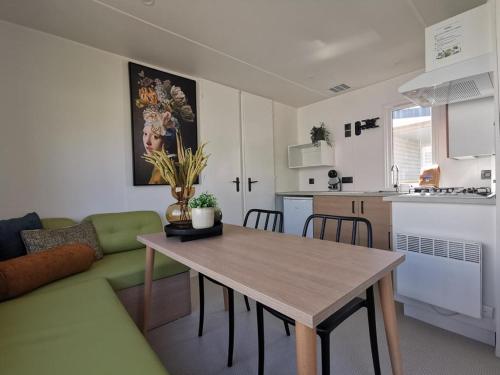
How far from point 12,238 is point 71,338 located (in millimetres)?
1223

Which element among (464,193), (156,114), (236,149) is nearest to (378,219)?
(464,193)

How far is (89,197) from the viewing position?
7.84 feet

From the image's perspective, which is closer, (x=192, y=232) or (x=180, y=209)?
(x=192, y=232)

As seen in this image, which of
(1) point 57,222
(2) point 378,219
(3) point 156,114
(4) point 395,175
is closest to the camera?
(1) point 57,222

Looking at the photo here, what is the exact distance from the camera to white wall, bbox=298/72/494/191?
2.88 m

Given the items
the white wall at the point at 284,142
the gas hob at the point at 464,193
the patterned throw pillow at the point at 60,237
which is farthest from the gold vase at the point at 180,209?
the white wall at the point at 284,142

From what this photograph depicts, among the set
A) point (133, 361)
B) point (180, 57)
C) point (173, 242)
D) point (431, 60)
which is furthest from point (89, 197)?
point (431, 60)

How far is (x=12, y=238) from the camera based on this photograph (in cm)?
168

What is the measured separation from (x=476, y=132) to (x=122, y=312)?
9.87 ft

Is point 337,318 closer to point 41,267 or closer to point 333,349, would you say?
point 333,349

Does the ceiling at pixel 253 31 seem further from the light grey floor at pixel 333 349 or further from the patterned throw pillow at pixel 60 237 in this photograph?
the light grey floor at pixel 333 349

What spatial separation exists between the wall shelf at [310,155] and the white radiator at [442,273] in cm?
220

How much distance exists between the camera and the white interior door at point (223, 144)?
Answer: 326 centimetres

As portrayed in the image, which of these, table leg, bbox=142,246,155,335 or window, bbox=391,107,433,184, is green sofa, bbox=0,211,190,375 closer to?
table leg, bbox=142,246,155,335
